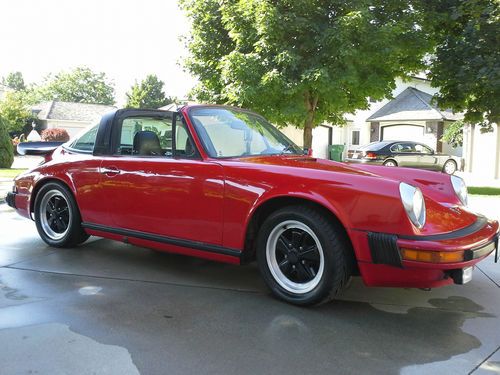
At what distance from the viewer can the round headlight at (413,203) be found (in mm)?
3115

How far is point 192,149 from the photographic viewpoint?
13.2 feet

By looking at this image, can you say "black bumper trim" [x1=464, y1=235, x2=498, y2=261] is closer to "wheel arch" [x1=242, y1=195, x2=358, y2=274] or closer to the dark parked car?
"wheel arch" [x1=242, y1=195, x2=358, y2=274]

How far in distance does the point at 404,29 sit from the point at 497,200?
4862mm

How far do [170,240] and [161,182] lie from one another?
504 millimetres

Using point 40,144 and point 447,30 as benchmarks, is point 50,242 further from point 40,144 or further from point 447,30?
point 447,30

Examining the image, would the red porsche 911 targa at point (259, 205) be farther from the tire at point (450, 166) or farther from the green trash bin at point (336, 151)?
the green trash bin at point (336, 151)

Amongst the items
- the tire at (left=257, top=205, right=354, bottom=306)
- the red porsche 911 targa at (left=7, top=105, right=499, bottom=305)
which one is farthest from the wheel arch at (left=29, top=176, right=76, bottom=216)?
the tire at (left=257, top=205, right=354, bottom=306)

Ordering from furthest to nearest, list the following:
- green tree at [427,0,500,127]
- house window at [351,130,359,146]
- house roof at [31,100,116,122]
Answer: house roof at [31,100,116,122], house window at [351,130,359,146], green tree at [427,0,500,127]

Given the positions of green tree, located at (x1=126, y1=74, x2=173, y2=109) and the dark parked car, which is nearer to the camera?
the dark parked car

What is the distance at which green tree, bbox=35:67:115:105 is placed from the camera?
9538 cm

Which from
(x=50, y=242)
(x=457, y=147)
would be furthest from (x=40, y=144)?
(x=457, y=147)

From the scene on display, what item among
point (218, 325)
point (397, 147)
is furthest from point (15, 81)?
point (218, 325)

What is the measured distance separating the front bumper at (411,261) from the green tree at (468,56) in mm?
9537

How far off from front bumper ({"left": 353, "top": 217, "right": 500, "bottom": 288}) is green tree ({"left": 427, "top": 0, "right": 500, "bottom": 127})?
9537mm
